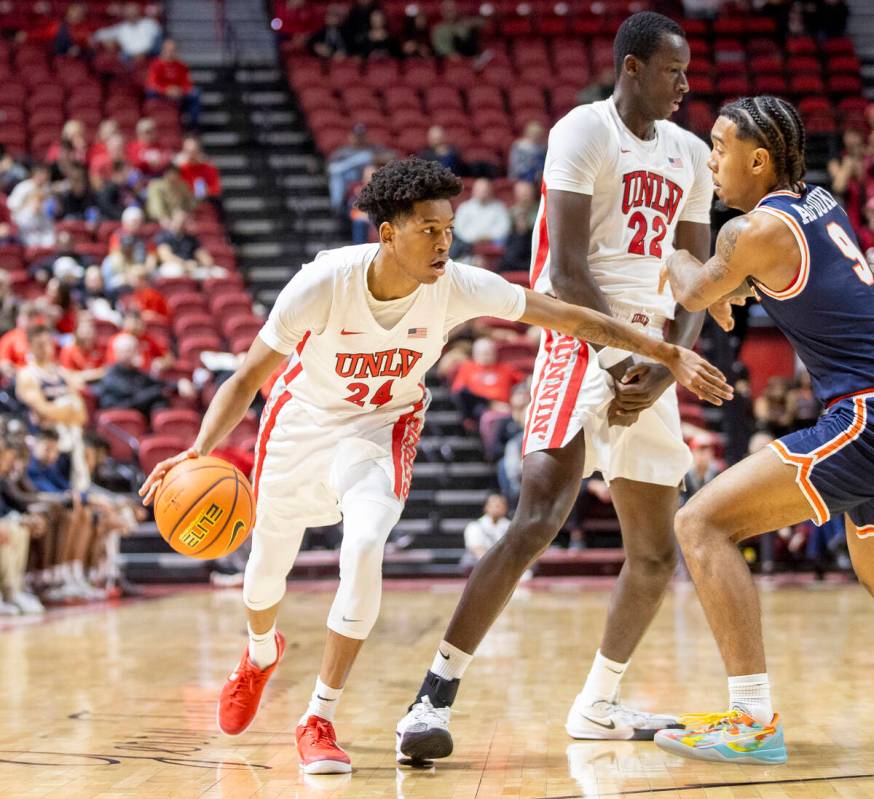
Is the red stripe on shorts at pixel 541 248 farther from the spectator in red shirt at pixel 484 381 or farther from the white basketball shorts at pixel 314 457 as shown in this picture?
the spectator in red shirt at pixel 484 381

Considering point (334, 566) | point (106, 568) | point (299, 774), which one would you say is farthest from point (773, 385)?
point (299, 774)

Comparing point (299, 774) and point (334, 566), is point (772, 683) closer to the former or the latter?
point (299, 774)

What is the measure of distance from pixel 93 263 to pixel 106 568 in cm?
432

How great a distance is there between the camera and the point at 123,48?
16.7 m

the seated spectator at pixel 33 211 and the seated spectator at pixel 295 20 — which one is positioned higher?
the seated spectator at pixel 295 20

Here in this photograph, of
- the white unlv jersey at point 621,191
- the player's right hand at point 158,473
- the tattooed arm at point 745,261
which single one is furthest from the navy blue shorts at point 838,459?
the player's right hand at point 158,473

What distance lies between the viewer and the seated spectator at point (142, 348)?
11.7 m

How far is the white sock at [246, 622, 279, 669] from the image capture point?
4488 mm

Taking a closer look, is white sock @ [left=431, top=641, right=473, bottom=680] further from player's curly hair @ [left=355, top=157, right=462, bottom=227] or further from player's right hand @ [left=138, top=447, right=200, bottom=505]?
player's curly hair @ [left=355, top=157, right=462, bottom=227]

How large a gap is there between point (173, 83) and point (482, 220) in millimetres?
4901

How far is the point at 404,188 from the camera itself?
3895 millimetres

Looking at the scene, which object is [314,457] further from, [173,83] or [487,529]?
[173,83]

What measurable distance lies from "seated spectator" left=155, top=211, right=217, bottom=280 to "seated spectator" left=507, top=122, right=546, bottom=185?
3345mm

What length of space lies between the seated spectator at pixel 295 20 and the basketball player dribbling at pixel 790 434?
46.6 ft
